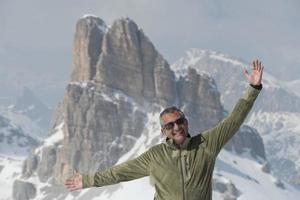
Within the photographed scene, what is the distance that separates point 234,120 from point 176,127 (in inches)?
35.9

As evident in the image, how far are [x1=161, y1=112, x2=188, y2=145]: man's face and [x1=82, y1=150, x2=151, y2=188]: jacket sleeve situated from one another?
452mm

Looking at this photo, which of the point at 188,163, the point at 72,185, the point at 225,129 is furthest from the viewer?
the point at 72,185

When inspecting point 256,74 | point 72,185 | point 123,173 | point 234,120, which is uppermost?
point 256,74

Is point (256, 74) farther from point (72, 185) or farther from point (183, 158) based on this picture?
point (72, 185)

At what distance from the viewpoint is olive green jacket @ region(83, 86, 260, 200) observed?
9.45 m

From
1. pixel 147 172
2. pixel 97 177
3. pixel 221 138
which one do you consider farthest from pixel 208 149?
pixel 97 177

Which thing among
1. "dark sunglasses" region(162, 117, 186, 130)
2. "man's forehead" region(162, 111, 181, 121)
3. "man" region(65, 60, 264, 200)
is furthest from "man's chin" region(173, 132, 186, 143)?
"man's forehead" region(162, 111, 181, 121)

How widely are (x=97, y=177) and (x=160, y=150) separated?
123 cm

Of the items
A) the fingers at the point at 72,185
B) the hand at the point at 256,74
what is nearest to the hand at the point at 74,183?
the fingers at the point at 72,185

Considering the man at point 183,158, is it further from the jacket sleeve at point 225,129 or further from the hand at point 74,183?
the hand at point 74,183

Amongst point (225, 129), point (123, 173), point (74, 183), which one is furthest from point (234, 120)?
point (74, 183)

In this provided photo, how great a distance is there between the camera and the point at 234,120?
9.86 m

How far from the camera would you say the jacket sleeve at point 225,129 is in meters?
9.73

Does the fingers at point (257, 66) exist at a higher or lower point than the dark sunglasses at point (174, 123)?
higher
